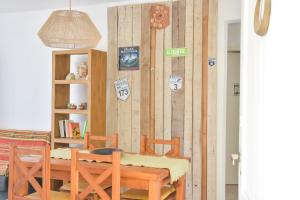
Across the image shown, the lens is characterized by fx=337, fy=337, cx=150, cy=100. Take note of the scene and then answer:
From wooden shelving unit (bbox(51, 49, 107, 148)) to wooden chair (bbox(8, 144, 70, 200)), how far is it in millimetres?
1255

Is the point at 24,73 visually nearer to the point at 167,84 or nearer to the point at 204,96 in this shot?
the point at 167,84

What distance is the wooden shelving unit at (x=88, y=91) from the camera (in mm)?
3844

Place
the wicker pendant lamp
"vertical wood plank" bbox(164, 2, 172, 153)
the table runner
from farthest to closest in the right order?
"vertical wood plank" bbox(164, 2, 172, 153) → the wicker pendant lamp → the table runner

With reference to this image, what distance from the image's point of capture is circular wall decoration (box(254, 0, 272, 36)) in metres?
1.40

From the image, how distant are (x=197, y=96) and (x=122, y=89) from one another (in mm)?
916

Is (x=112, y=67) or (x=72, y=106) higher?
(x=112, y=67)

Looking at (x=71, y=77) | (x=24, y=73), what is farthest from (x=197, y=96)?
(x=24, y=73)

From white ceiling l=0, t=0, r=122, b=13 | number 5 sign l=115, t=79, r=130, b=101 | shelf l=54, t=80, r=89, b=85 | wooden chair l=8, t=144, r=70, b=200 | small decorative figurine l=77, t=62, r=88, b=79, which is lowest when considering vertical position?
wooden chair l=8, t=144, r=70, b=200

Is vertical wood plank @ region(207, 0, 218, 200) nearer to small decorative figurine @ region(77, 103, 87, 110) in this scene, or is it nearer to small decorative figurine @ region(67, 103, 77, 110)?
small decorative figurine @ region(77, 103, 87, 110)

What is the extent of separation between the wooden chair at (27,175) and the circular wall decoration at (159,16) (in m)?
2.02

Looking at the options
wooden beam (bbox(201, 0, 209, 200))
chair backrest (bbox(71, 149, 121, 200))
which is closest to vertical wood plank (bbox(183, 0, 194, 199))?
wooden beam (bbox(201, 0, 209, 200))

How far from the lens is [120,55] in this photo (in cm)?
403

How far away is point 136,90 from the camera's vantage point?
13.0 ft

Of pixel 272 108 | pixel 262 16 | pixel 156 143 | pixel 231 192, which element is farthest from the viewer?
pixel 231 192
